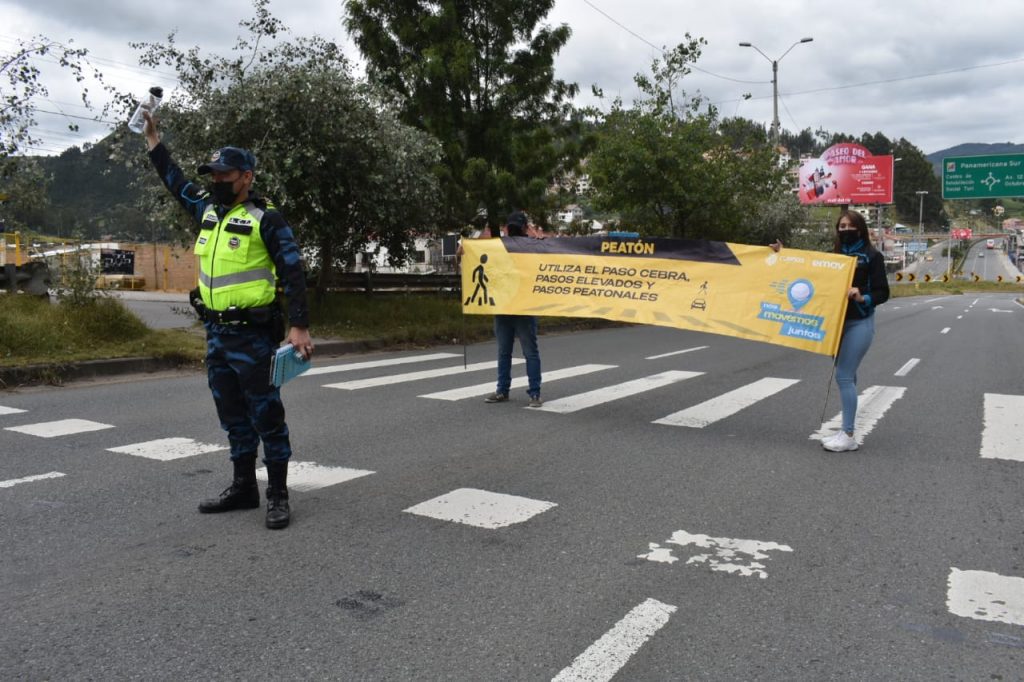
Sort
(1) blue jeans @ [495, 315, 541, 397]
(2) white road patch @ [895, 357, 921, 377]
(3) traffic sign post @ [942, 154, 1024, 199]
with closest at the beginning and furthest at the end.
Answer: (1) blue jeans @ [495, 315, 541, 397] → (2) white road patch @ [895, 357, 921, 377] → (3) traffic sign post @ [942, 154, 1024, 199]

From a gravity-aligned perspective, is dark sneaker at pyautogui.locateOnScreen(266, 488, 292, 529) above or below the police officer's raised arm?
below

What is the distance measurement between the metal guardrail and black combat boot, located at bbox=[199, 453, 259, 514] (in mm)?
13609

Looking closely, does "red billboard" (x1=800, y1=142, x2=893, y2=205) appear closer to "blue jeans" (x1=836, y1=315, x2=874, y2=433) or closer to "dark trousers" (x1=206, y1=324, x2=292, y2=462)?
"blue jeans" (x1=836, y1=315, x2=874, y2=433)

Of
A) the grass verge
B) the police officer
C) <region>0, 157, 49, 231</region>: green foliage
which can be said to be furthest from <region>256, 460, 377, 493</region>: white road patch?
<region>0, 157, 49, 231</region>: green foliage

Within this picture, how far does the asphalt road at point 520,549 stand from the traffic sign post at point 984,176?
127 feet

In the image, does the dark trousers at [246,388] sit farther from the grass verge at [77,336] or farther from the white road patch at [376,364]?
the grass verge at [77,336]

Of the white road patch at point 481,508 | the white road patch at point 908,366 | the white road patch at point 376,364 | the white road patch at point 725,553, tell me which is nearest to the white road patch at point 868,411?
the white road patch at point 908,366

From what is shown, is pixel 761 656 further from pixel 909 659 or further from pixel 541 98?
pixel 541 98

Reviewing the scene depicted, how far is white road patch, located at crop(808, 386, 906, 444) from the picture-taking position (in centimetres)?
737

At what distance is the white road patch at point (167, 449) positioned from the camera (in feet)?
19.8

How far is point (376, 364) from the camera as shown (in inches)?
483

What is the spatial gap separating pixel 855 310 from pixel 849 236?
0.63 m

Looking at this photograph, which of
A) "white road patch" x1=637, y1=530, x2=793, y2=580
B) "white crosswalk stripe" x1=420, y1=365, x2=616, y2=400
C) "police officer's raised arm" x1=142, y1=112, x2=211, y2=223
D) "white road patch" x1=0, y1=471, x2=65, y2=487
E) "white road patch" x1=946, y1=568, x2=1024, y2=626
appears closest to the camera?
"white road patch" x1=946, y1=568, x2=1024, y2=626

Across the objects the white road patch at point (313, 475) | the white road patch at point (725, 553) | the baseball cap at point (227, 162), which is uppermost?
the baseball cap at point (227, 162)
